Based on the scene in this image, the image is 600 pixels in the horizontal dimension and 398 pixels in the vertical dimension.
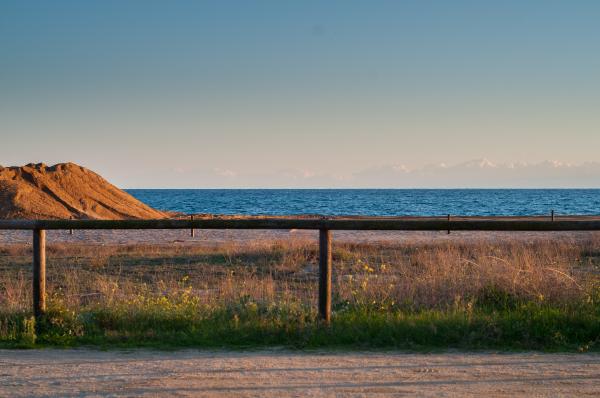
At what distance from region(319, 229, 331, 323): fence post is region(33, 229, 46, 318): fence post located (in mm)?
3428

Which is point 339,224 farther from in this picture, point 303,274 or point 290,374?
point 303,274

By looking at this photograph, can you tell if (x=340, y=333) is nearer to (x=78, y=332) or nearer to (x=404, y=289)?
(x=404, y=289)

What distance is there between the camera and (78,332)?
7.50m

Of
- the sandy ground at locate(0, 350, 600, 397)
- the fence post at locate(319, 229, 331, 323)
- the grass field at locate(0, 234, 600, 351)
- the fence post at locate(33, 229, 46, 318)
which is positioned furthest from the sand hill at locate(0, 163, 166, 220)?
the sandy ground at locate(0, 350, 600, 397)

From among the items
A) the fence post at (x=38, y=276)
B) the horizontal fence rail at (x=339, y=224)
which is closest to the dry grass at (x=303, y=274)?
the fence post at (x=38, y=276)

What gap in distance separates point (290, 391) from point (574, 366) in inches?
111

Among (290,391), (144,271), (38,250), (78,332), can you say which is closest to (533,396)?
(290,391)

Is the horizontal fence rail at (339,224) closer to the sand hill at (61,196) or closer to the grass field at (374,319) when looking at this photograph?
the grass field at (374,319)

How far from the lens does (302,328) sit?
731cm

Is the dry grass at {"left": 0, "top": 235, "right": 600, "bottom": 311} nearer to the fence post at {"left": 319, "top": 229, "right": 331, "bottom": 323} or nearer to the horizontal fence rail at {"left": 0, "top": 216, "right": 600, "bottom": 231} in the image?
the fence post at {"left": 319, "top": 229, "right": 331, "bottom": 323}

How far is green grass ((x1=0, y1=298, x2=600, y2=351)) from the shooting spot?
7047 mm

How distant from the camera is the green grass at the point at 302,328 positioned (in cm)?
705

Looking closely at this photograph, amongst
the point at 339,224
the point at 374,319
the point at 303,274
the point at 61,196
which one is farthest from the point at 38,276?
the point at 61,196

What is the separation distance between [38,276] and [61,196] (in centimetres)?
4969
